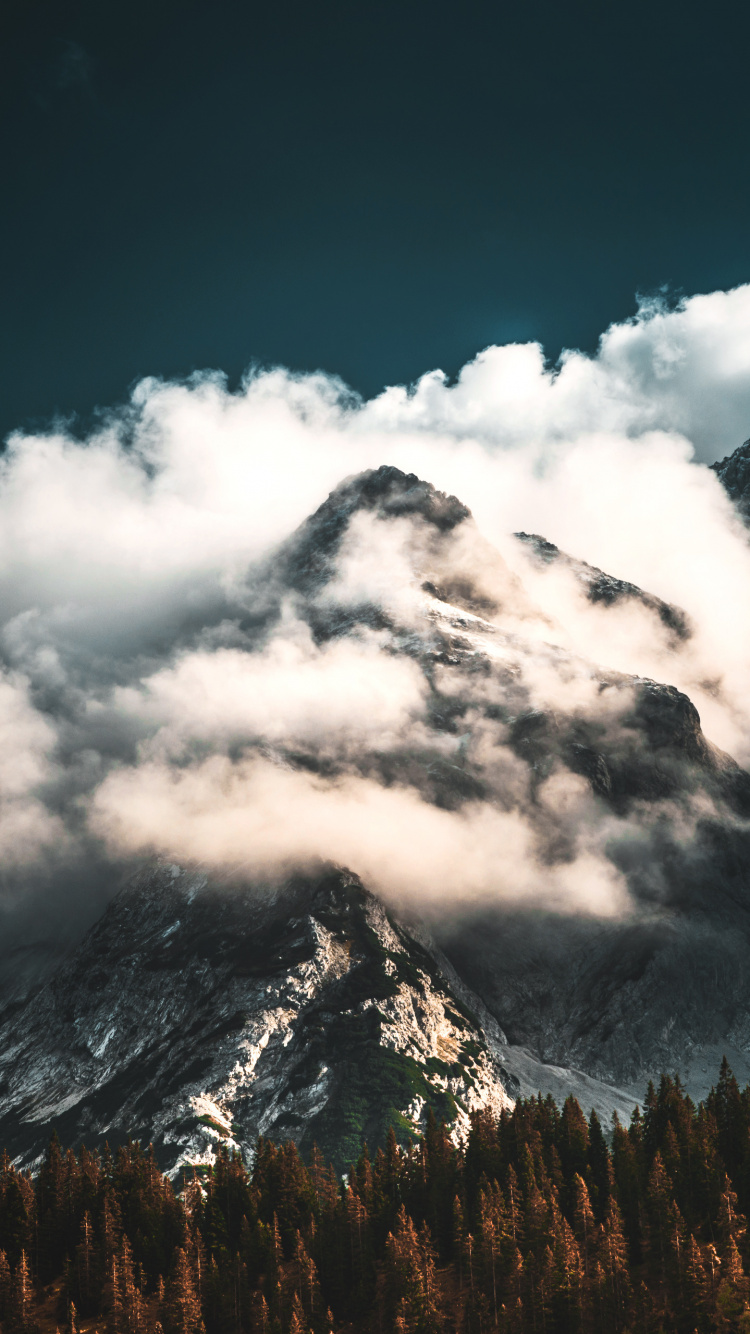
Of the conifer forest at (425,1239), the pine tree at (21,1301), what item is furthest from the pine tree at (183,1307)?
the pine tree at (21,1301)

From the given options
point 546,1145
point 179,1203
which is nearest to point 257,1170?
point 179,1203

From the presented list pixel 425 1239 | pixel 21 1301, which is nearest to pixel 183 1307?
pixel 21 1301

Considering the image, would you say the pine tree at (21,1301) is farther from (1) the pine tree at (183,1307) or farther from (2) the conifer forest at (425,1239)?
(1) the pine tree at (183,1307)

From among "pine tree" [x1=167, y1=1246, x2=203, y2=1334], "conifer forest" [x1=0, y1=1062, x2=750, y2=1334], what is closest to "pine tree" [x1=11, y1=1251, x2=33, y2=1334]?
"conifer forest" [x1=0, y1=1062, x2=750, y2=1334]

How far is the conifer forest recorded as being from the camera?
4779 inches

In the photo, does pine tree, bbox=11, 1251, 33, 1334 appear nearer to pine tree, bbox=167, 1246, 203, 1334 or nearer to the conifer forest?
the conifer forest

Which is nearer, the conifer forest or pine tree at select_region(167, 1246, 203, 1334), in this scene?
the conifer forest

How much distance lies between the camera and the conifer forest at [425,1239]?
398 feet

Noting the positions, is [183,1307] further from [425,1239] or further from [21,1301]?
[425,1239]

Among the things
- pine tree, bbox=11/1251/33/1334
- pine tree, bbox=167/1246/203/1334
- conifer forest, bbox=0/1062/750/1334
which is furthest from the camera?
pine tree, bbox=11/1251/33/1334

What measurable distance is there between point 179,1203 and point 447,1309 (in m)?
46.6

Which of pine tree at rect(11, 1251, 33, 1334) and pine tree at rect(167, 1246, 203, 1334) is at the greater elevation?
pine tree at rect(11, 1251, 33, 1334)

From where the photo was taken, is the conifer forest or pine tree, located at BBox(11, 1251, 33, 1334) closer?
the conifer forest

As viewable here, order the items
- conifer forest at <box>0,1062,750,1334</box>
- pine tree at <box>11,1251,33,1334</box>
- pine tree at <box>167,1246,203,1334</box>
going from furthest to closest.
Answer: pine tree at <box>11,1251,33,1334</box> < pine tree at <box>167,1246,203,1334</box> < conifer forest at <box>0,1062,750,1334</box>
